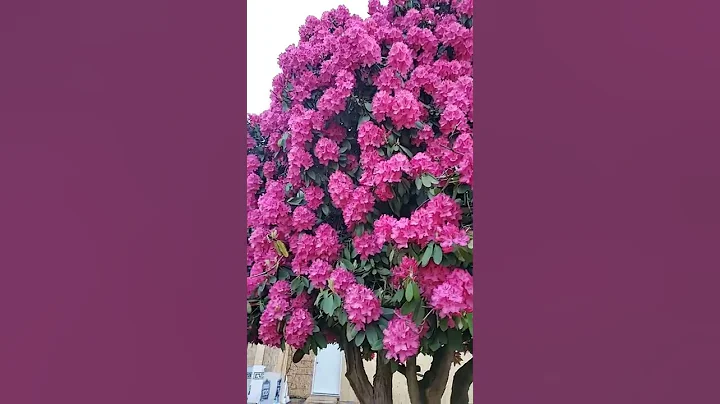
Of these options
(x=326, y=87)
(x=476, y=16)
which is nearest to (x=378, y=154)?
(x=326, y=87)

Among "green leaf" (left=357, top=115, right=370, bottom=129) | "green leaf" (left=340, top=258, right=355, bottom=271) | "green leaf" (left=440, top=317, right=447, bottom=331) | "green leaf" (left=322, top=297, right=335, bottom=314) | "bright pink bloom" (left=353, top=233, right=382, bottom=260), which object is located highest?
"green leaf" (left=357, top=115, right=370, bottom=129)

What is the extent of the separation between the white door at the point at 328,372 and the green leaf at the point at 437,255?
54 centimetres

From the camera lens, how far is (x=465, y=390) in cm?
135

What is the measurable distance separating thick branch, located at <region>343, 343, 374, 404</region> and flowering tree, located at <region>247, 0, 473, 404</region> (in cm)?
1

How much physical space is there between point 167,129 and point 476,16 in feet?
1.38

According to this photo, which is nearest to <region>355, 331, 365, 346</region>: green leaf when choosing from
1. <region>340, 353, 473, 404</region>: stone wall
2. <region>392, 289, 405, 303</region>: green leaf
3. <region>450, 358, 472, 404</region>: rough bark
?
<region>392, 289, 405, 303</region>: green leaf

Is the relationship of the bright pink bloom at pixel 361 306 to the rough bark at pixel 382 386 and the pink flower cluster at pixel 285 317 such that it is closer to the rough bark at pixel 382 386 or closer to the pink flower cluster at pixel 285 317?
the pink flower cluster at pixel 285 317

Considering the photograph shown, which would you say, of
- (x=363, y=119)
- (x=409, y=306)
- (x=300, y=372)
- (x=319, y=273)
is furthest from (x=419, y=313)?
(x=300, y=372)

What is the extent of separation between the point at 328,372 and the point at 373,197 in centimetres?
63

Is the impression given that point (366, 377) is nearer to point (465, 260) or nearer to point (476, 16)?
point (465, 260)

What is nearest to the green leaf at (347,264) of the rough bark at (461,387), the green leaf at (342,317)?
the green leaf at (342,317)

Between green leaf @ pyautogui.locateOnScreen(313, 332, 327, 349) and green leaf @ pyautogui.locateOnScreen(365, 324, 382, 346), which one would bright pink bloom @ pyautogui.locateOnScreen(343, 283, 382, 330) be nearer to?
green leaf @ pyautogui.locateOnScreen(365, 324, 382, 346)

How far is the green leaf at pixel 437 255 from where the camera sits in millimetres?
1038

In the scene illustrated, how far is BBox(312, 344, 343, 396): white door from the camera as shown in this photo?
1.46 metres
